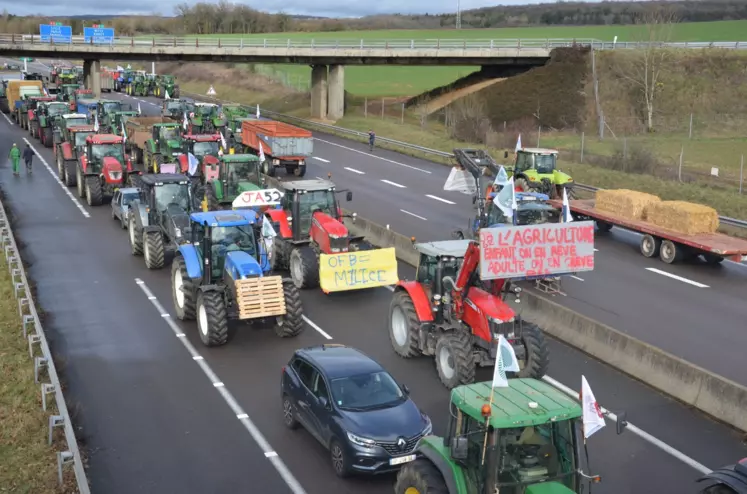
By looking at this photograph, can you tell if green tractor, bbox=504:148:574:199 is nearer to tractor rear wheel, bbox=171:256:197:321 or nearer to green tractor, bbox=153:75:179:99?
tractor rear wheel, bbox=171:256:197:321

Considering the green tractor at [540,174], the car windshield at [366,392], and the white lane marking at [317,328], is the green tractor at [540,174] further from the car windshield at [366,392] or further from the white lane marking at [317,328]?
the car windshield at [366,392]

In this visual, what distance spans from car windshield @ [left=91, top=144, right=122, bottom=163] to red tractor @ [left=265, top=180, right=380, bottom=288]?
520 inches

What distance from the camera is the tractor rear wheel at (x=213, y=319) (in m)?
17.8

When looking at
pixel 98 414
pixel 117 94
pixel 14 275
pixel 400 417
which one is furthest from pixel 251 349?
pixel 117 94

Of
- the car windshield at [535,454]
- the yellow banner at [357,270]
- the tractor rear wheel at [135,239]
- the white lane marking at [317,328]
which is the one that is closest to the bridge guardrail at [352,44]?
the tractor rear wheel at [135,239]

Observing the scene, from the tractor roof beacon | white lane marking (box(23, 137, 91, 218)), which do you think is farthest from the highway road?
white lane marking (box(23, 137, 91, 218))

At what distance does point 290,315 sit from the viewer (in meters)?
18.5

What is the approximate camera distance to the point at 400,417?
42.3 feet

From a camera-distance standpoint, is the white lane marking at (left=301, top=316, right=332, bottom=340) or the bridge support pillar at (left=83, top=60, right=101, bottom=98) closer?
the white lane marking at (left=301, top=316, right=332, bottom=340)

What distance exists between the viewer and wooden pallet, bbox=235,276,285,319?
17.6 m

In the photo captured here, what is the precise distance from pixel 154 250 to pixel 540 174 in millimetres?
17560

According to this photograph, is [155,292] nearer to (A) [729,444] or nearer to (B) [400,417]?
(B) [400,417]

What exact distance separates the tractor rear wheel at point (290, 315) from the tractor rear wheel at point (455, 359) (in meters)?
3.73

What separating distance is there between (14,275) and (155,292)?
3695 mm
